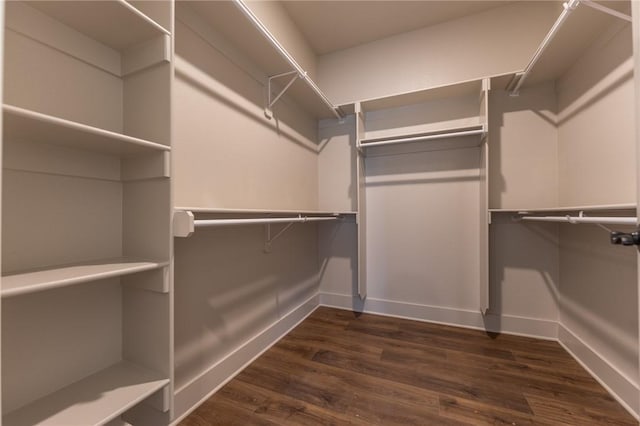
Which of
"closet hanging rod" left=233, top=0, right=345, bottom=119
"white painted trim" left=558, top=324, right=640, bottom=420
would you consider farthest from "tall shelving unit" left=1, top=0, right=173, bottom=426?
"white painted trim" left=558, top=324, right=640, bottom=420

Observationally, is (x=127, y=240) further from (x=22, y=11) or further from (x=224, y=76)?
(x=224, y=76)

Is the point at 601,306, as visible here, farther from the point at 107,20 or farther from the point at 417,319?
the point at 107,20

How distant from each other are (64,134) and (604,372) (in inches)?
109

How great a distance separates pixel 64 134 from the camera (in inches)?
30.5

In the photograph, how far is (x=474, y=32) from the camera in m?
2.15

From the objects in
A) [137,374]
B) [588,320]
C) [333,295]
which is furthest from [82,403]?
[588,320]

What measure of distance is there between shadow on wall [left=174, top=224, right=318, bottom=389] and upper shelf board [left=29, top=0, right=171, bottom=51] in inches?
34.1

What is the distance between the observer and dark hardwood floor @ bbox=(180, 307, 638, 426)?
124 cm

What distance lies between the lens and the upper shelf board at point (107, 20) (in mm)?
813

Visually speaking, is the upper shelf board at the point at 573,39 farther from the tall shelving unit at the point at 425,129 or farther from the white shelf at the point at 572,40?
the tall shelving unit at the point at 425,129

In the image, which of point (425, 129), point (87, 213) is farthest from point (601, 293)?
point (87, 213)

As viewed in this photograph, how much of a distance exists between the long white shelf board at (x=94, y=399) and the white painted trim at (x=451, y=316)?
1897 millimetres

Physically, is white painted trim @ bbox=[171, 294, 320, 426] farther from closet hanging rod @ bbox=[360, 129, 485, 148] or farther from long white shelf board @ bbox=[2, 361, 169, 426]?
closet hanging rod @ bbox=[360, 129, 485, 148]

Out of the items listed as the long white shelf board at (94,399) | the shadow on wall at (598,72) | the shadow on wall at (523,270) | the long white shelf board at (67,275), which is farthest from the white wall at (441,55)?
the long white shelf board at (94,399)
